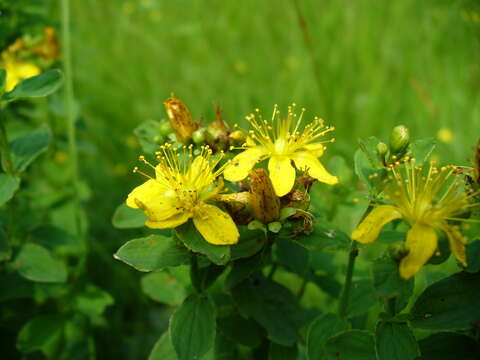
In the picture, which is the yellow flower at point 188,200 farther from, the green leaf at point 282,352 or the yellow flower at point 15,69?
the yellow flower at point 15,69

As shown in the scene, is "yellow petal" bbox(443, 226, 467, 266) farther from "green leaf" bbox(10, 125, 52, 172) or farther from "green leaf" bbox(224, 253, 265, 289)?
"green leaf" bbox(10, 125, 52, 172)

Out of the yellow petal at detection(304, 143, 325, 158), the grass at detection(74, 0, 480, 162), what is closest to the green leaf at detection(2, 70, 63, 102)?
the yellow petal at detection(304, 143, 325, 158)

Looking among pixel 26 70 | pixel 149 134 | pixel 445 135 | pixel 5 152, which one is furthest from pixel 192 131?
pixel 445 135

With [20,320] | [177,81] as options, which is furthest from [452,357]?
[177,81]

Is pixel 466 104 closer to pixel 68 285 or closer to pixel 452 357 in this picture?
pixel 452 357

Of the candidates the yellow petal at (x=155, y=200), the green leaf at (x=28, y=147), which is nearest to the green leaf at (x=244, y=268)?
the yellow petal at (x=155, y=200)
